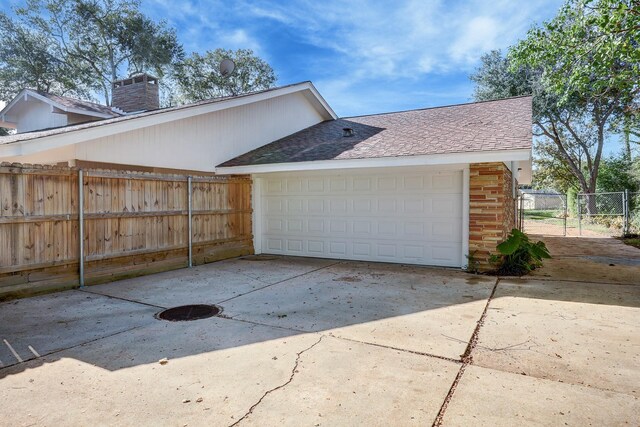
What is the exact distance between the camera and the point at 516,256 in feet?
23.0

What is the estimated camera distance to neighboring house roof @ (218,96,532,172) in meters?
7.08

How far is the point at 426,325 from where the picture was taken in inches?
163

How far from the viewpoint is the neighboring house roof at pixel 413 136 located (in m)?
7.08

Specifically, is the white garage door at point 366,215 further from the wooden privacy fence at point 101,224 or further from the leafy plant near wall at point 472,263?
the wooden privacy fence at point 101,224

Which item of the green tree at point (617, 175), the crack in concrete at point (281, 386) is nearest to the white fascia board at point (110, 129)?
the crack in concrete at point (281, 386)

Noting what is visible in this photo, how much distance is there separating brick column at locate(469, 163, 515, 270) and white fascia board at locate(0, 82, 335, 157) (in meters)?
5.73

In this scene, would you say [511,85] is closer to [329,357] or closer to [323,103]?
[323,103]

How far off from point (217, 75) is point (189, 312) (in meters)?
24.5

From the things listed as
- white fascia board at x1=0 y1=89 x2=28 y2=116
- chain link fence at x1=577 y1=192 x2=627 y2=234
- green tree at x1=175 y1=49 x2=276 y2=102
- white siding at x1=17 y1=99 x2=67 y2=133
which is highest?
Answer: green tree at x1=175 y1=49 x2=276 y2=102

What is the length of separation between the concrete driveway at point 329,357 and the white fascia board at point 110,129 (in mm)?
2160

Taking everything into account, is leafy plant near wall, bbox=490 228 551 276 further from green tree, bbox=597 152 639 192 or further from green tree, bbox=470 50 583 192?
green tree, bbox=597 152 639 192

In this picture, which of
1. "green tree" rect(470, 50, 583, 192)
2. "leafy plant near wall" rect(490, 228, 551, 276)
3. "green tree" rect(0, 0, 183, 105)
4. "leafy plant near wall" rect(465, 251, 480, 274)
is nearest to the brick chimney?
"green tree" rect(0, 0, 183, 105)

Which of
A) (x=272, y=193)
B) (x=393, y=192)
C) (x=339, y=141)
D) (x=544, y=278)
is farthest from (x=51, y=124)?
(x=544, y=278)

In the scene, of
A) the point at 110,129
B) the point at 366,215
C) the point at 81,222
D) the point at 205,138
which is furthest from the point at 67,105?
the point at 366,215
